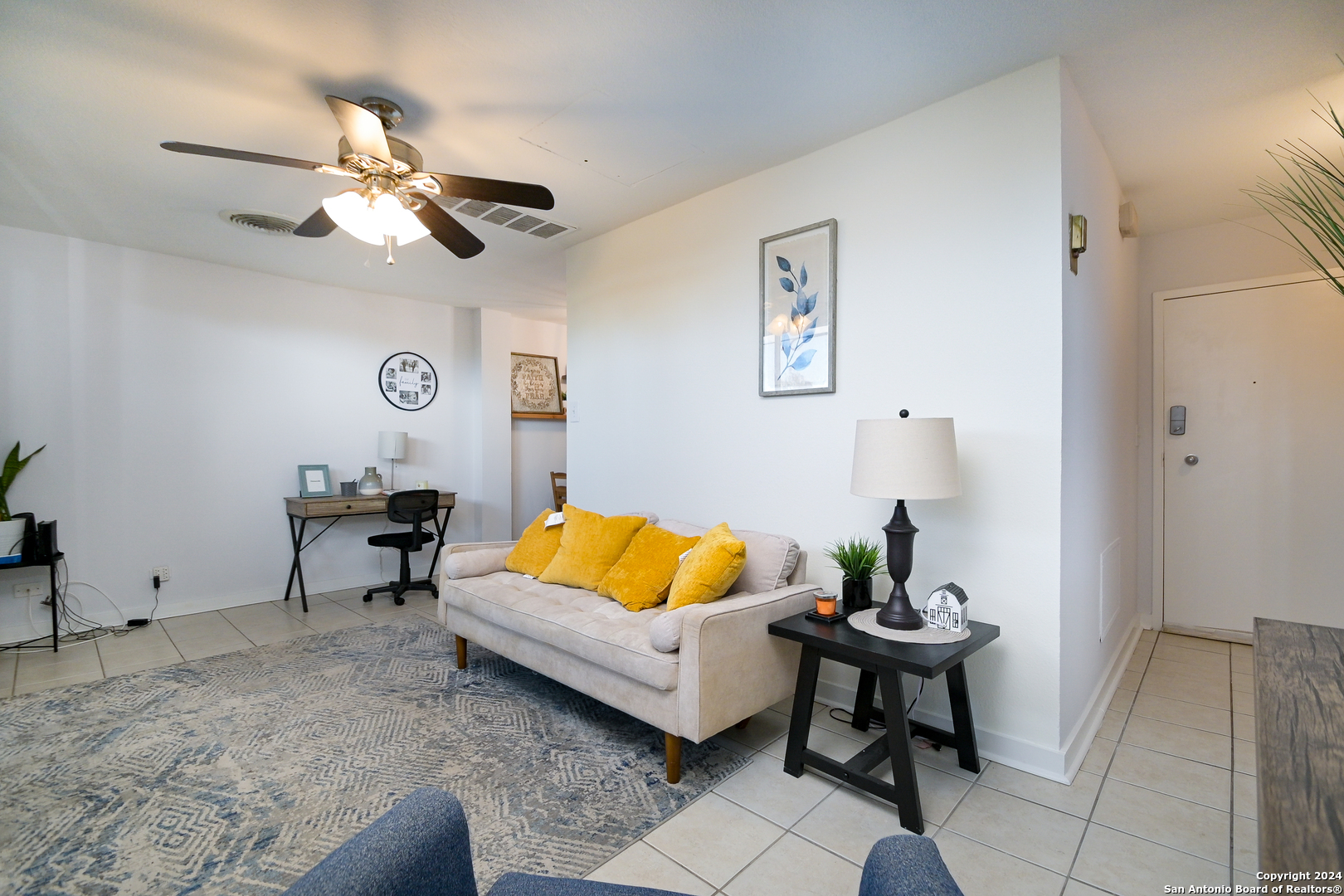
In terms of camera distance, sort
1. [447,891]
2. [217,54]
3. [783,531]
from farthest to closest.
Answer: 1. [783,531]
2. [217,54]
3. [447,891]

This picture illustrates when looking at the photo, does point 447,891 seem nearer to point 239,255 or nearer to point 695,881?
point 695,881

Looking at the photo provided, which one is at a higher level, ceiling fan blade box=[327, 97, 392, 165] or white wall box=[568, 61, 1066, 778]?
ceiling fan blade box=[327, 97, 392, 165]

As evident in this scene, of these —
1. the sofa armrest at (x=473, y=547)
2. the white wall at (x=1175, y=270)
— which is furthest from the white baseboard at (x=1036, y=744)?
the sofa armrest at (x=473, y=547)

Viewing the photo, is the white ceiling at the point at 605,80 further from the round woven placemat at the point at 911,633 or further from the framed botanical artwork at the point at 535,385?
the framed botanical artwork at the point at 535,385

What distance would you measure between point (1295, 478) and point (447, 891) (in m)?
4.58

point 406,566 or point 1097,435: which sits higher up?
point 1097,435

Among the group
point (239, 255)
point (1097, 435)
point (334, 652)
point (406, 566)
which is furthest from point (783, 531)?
point (239, 255)

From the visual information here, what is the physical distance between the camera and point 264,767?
2186 millimetres

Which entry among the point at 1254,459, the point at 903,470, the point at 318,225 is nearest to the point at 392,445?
the point at 318,225

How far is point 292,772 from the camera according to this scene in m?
2.16

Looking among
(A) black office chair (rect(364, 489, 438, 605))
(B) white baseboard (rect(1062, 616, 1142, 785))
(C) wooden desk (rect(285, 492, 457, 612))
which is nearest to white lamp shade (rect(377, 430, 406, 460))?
(C) wooden desk (rect(285, 492, 457, 612))

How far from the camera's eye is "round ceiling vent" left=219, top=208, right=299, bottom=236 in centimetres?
336

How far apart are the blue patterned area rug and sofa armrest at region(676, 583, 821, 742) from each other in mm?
263

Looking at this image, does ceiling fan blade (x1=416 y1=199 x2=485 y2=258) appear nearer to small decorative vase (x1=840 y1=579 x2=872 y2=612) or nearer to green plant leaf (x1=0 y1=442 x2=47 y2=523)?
small decorative vase (x1=840 y1=579 x2=872 y2=612)
